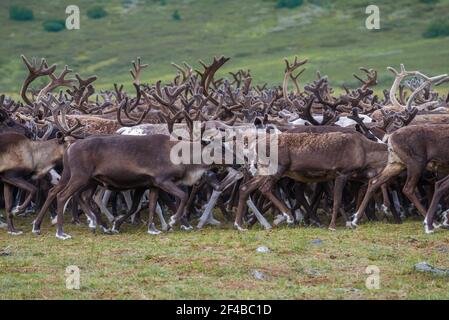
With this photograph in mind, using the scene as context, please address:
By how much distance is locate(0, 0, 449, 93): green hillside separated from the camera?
6262cm

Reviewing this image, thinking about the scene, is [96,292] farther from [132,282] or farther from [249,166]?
[249,166]

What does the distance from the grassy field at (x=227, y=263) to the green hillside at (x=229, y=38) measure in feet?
141

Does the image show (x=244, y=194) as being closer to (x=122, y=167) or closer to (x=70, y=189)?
(x=122, y=167)

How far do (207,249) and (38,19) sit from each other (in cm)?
6951

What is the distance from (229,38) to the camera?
241 feet

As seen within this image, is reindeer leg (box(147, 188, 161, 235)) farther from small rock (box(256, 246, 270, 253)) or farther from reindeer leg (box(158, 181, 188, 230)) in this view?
small rock (box(256, 246, 270, 253))

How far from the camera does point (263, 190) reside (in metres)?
14.2

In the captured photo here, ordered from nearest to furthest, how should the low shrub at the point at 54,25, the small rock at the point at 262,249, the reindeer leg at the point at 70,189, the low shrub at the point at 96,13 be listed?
the small rock at the point at 262,249 < the reindeer leg at the point at 70,189 < the low shrub at the point at 54,25 < the low shrub at the point at 96,13

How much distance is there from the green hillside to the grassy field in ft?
141

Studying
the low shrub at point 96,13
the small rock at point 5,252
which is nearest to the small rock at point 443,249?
the small rock at point 5,252

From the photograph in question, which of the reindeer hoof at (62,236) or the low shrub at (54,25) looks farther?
the low shrub at (54,25)

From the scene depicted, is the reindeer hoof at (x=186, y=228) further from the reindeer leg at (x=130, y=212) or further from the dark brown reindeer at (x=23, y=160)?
the dark brown reindeer at (x=23, y=160)

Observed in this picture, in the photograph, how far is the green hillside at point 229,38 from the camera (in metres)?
Answer: 62.6

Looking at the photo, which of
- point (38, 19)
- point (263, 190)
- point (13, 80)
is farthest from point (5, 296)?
point (38, 19)
